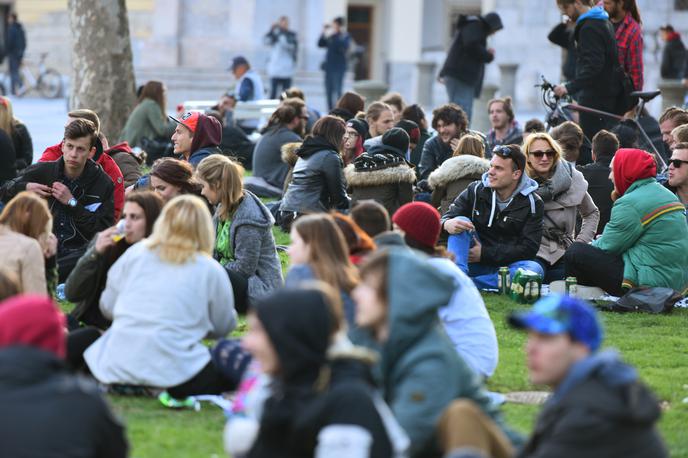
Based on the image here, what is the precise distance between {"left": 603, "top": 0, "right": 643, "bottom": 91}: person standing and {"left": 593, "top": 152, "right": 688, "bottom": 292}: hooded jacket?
4.36 m

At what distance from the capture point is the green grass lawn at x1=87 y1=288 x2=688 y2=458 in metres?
6.70

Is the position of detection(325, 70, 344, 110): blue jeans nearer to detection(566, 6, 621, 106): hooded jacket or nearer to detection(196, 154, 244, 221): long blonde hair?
detection(566, 6, 621, 106): hooded jacket

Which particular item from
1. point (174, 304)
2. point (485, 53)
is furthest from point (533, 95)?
point (174, 304)

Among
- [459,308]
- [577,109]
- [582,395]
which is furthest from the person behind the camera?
[577,109]

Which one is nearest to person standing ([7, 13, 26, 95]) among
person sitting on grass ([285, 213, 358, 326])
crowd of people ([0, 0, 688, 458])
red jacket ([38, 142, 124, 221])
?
crowd of people ([0, 0, 688, 458])

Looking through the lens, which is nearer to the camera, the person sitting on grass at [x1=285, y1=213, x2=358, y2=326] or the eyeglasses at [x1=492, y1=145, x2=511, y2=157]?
the person sitting on grass at [x1=285, y1=213, x2=358, y2=326]

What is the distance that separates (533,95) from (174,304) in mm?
35550

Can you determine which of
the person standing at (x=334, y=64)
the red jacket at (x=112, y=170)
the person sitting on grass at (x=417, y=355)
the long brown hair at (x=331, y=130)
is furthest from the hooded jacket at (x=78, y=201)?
the person standing at (x=334, y=64)

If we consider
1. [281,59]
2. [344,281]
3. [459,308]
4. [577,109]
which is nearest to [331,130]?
[577,109]

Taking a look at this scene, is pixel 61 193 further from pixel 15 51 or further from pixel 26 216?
pixel 15 51

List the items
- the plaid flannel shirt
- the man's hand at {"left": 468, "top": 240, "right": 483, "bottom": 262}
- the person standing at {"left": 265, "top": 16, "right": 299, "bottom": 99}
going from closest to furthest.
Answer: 1. the man's hand at {"left": 468, "top": 240, "right": 483, "bottom": 262}
2. the plaid flannel shirt
3. the person standing at {"left": 265, "top": 16, "right": 299, "bottom": 99}

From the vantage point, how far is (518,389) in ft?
26.6

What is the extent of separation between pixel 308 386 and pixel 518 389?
11.0 feet

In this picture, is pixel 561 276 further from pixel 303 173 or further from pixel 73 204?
pixel 73 204
